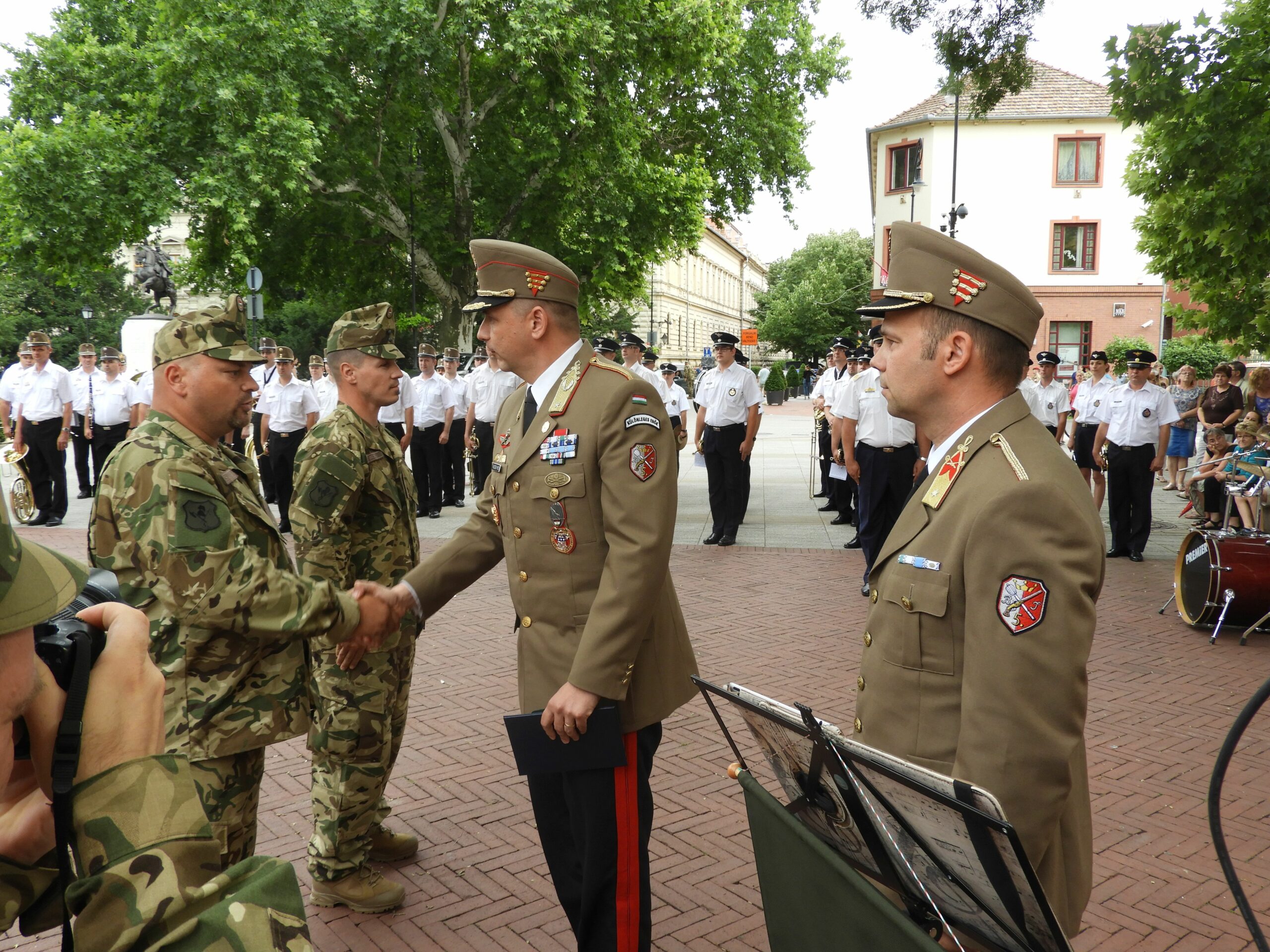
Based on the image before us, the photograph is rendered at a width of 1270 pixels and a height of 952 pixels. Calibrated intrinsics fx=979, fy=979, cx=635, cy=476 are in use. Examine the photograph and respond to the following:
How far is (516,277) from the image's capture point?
2889 millimetres

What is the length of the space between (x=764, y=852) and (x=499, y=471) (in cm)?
143

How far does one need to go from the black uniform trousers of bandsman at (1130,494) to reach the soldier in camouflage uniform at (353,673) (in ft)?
28.6

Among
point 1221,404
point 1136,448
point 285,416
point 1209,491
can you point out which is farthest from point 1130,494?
point 285,416

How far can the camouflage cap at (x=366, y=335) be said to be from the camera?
4.09 meters

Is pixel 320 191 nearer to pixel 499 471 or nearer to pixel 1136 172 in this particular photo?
pixel 1136 172

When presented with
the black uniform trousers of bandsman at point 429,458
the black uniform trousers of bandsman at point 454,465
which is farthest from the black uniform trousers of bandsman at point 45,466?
the black uniform trousers of bandsman at point 454,465

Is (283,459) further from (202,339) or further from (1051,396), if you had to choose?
(202,339)

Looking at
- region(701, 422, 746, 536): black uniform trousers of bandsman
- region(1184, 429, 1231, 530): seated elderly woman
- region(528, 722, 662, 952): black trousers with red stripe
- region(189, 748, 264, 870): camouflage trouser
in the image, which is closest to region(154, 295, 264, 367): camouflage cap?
region(189, 748, 264, 870): camouflage trouser

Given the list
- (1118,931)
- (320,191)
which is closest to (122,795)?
(1118,931)

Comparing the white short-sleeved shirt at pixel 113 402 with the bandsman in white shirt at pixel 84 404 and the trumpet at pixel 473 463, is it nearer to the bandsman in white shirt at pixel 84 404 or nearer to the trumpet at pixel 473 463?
the bandsman in white shirt at pixel 84 404

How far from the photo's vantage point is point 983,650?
174cm

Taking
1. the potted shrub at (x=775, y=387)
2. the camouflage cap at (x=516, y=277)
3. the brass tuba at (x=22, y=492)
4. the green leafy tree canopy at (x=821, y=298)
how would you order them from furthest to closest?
1. the green leafy tree canopy at (x=821, y=298)
2. the potted shrub at (x=775, y=387)
3. the brass tuba at (x=22, y=492)
4. the camouflage cap at (x=516, y=277)

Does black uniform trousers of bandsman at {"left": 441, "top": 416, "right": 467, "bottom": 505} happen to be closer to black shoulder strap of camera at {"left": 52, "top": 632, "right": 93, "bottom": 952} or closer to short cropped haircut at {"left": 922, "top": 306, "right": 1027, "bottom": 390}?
short cropped haircut at {"left": 922, "top": 306, "right": 1027, "bottom": 390}

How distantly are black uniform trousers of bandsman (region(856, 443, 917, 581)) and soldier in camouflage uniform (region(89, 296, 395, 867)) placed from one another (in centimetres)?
663
